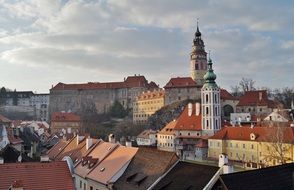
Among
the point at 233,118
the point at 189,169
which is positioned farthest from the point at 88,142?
the point at 233,118

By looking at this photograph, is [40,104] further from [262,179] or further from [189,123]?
[262,179]

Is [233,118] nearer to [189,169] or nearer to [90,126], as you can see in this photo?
[90,126]

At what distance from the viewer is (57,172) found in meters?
23.5

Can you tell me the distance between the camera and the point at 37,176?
23.0 m

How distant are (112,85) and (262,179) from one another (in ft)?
465

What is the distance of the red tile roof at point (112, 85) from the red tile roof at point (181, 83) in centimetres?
2447

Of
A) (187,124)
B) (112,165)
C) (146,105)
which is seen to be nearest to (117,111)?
(146,105)

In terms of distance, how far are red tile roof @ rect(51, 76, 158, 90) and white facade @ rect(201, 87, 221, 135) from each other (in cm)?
6667

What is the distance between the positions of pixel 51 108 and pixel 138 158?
143838 millimetres

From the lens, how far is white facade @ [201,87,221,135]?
8712 centimetres

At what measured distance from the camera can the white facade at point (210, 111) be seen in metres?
87.1

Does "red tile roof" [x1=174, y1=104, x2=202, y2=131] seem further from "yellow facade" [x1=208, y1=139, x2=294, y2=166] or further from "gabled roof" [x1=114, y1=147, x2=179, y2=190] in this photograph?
"gabled roof" [x1=114, y1=147, x2=179, y2=190]

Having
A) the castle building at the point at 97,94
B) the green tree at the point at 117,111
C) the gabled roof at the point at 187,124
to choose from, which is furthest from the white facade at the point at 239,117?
the castle building at the point at 97,94

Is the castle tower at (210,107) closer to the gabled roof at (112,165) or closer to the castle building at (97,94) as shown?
the gabled roof at (112,165)
